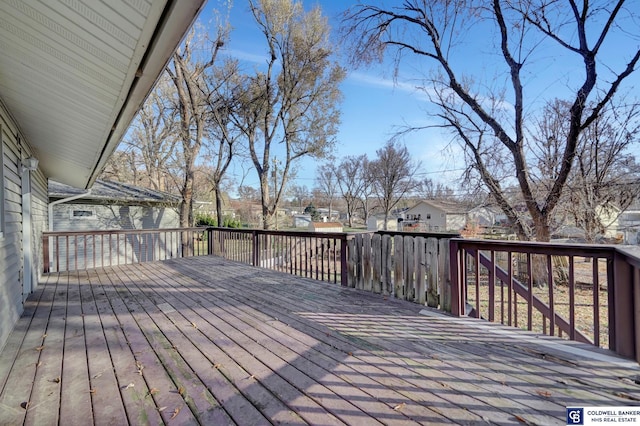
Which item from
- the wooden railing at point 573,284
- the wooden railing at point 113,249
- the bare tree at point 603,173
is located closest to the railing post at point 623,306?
the wooden railing at point 573,284

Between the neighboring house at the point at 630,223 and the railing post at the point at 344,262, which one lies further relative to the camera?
the neighboring house at the point at 630,223

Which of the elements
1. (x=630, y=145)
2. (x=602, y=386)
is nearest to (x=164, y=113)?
(x=602, y=386)

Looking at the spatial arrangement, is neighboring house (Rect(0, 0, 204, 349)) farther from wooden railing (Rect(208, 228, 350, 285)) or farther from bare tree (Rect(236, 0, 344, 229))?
bare tree (Rect(236, 0, 344, 229))

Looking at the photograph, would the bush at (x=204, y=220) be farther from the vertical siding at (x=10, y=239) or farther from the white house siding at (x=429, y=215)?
the white house siding at (x=429, y=215)

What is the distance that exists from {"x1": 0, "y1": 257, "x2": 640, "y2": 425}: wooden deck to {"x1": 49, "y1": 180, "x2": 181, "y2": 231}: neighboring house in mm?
6426

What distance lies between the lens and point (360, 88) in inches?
465

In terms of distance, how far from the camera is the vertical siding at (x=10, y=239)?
2.56 metres

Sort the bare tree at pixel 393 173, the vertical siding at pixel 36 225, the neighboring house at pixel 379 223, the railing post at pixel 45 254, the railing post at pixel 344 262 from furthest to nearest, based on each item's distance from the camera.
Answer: the neighboring house at pixel 379 223 < the bare tree at pixel 393 173 < the railing post at pixel 45 254 < the vertical siding at pixel 36 225 < the railing post at pixel 344 262

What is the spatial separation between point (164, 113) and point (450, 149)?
11.4 m

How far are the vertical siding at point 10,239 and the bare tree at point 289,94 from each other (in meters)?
8.97

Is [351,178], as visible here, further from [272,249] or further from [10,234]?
[10,234]

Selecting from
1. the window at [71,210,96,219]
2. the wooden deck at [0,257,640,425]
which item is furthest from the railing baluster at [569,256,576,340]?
the window at [71,210,96,219]

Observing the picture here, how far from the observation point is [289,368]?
77.0 inches

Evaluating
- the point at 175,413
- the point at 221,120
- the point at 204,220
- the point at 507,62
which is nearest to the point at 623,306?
the point at 175,413
